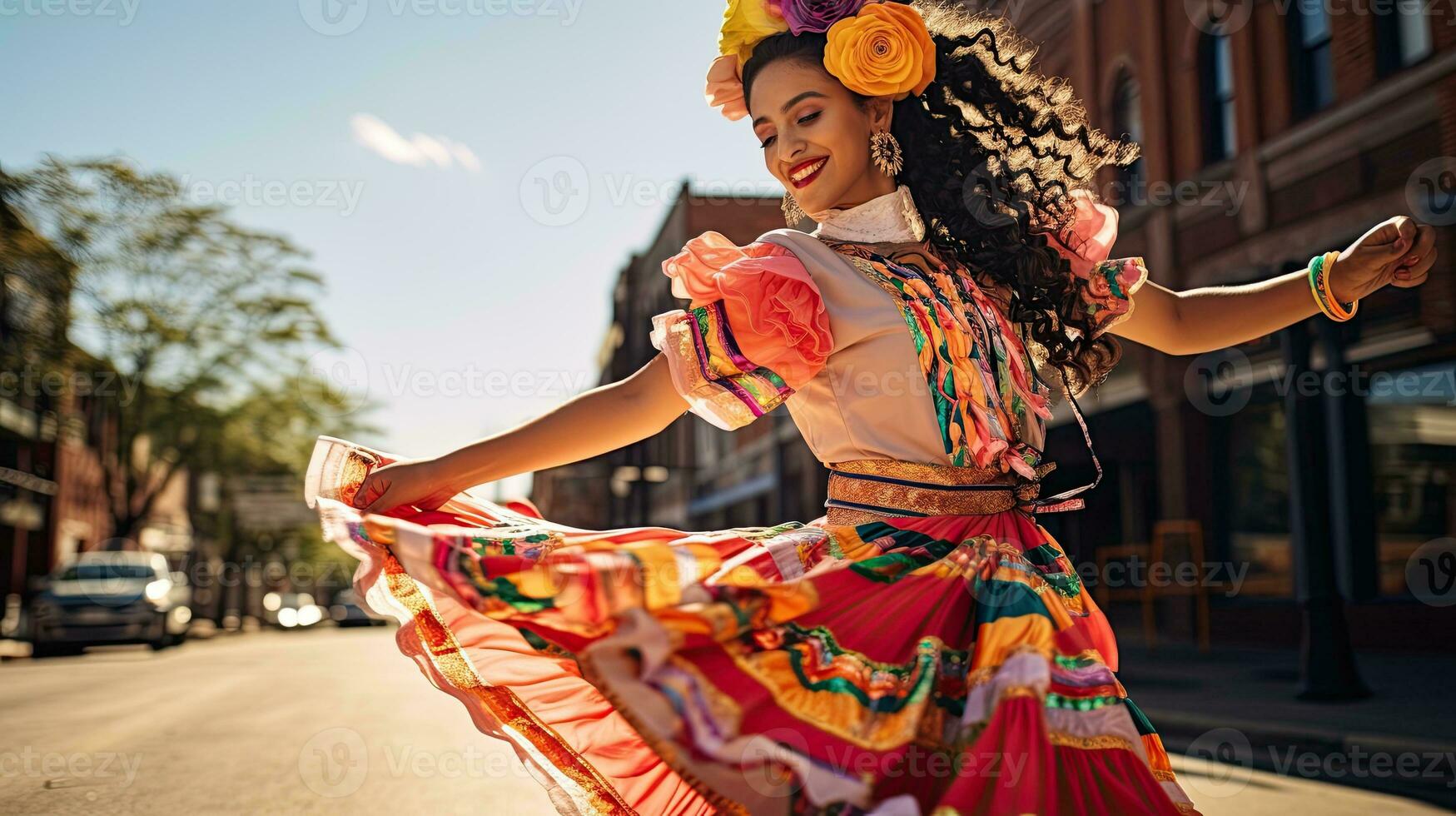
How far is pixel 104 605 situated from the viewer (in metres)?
19.7

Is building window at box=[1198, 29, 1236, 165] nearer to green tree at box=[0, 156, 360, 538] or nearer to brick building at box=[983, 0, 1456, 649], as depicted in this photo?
brick building at box=[983, 0, 1456, 649]

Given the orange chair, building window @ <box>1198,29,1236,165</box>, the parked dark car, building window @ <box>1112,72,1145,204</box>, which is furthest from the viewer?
the parked dark car

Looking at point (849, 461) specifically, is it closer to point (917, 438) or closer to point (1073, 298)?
point (917, 438)

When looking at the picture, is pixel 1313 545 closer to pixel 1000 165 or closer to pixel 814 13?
pixel 1000 165

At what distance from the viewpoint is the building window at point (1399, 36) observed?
11445 mm

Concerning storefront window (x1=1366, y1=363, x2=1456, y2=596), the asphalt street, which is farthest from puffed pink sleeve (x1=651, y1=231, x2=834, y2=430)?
storefront window (x1=1366, y1=363, x2=1456, y2=596)

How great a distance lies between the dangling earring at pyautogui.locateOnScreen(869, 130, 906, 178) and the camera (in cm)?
261

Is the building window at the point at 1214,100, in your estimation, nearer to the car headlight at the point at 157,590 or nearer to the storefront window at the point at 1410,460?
the storefront window at the point at 1410,460

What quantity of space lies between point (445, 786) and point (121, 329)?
1087 inches

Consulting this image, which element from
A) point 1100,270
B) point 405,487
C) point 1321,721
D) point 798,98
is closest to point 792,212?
point 798,98

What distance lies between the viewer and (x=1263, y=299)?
275 cm

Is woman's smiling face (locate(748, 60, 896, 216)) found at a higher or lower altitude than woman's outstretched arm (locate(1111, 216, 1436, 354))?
higher

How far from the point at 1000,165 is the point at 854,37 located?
0.49 meters

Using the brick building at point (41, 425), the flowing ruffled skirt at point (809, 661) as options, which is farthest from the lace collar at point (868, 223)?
the brick building at point (41, 425)
